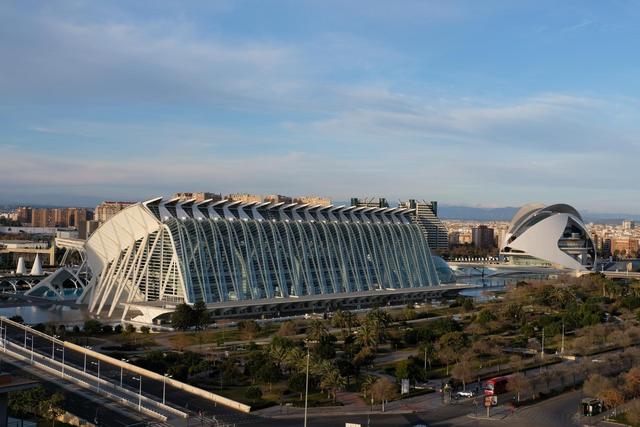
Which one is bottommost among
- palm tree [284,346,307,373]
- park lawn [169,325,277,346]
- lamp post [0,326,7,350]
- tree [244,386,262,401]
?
tree [244,386,262,401]

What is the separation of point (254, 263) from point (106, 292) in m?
13.5

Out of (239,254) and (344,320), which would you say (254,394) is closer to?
(344,320)

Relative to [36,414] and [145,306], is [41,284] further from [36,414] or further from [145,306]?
[36,414]

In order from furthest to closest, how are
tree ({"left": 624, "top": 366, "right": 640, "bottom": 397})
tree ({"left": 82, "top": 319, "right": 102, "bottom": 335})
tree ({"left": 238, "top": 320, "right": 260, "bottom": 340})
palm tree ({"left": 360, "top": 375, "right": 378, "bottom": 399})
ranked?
tree ({"left": 238, "top": 320, "right": 260, "bottom": 340}), tree ({"left": 82, "top": 319, "right": 102, "bottom": 335}), tree ({"left": 624, "top": 366, "right": 640, "bottom": 397}), palm tree ({"left": 360, "top": 375, "right": 378, "bottom": 399})

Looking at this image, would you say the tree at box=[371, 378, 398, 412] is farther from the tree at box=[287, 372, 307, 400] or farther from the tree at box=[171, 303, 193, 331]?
the tree at box=[171, 303, 193, 331]

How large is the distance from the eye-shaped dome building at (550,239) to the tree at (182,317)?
80333 millimetres

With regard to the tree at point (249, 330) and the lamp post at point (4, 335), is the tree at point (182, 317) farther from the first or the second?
the lamp post at point (4, 335)

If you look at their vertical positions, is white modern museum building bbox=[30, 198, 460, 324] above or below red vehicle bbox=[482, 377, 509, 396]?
above

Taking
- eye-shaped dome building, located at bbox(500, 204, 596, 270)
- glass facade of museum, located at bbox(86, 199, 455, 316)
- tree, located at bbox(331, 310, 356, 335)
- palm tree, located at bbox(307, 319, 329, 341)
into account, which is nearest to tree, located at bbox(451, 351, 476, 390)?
palm tree, located at bbox(307, 319, 329, 341)

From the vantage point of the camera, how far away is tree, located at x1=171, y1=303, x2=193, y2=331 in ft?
186

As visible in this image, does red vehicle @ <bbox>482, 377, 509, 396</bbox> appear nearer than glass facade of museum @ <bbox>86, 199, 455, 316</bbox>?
Yes

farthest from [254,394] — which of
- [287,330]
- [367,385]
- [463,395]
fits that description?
[287,330]

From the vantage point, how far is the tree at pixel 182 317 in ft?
186

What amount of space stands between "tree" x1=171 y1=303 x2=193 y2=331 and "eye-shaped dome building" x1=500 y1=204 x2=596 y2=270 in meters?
80.3
